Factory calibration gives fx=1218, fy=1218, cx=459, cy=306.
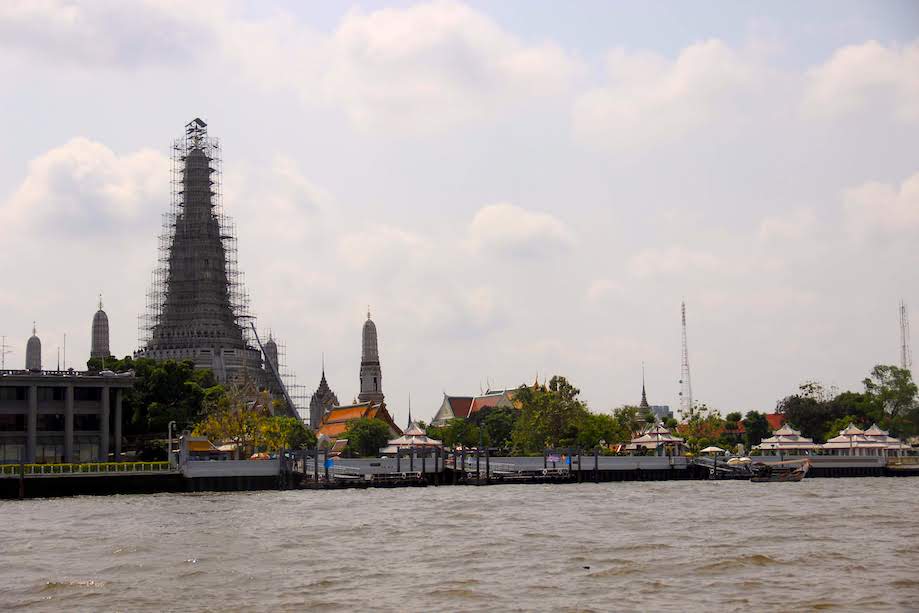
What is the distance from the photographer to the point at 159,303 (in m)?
175

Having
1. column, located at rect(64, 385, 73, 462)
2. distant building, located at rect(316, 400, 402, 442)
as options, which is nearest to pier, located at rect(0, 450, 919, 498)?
column, located at rect(64, 385, 73, 462)

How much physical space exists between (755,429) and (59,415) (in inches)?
3273

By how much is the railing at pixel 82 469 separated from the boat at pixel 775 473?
4598cm

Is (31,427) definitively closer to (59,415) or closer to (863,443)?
(59,415)

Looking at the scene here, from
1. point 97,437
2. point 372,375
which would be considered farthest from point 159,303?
point 97,437

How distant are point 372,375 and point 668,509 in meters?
134

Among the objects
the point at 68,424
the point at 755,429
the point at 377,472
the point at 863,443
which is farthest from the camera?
the point at 755,429

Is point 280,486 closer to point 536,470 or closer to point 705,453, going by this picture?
point 536,470

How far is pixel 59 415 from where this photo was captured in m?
96.1

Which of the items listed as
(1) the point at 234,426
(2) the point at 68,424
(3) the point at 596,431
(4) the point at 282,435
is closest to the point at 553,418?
(3) the point at 596,431

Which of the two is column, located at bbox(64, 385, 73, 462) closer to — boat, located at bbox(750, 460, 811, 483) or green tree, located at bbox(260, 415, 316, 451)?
green tree, located at bbox(260, 415, 316, 451)

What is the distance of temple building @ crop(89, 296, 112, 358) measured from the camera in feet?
610

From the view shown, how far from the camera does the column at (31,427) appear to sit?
93312 millimetres

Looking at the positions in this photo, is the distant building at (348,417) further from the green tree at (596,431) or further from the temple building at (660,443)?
the temple building at (660,443)
